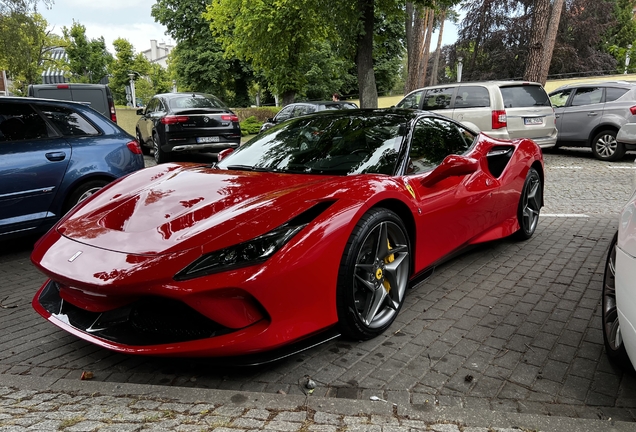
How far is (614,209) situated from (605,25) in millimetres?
32738

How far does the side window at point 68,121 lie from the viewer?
481cm

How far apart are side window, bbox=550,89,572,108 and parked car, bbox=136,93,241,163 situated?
779 cm

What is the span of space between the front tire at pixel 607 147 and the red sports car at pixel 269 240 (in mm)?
8211

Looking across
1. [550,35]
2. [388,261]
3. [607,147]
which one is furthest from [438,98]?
[388,261]

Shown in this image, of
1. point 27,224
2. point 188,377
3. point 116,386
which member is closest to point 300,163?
point 188,377

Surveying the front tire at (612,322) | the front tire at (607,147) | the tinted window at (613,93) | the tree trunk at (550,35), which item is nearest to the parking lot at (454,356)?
the front tire at (612,322)

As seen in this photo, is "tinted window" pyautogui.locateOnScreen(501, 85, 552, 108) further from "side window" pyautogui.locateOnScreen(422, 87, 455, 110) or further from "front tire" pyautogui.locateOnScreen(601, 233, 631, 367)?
"front tire" pyautogui.locateOnScreen(601, 233, 631, 367)

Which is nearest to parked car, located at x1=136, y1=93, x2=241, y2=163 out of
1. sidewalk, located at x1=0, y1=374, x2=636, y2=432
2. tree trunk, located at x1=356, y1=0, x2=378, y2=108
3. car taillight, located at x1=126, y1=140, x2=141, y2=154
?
tree trunk, located at x1=356, y1=0, x2=378, y2=108

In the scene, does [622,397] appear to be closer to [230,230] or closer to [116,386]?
[230,230]

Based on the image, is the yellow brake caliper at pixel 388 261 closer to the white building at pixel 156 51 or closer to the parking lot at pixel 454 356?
the parking lot at pixel 454 356

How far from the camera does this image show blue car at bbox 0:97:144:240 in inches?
168

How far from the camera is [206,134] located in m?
10.8

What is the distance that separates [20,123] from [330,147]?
321 cm

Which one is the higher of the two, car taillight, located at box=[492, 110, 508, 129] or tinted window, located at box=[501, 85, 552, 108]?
tinted window, located at box=[501, 85, 552, 108]
